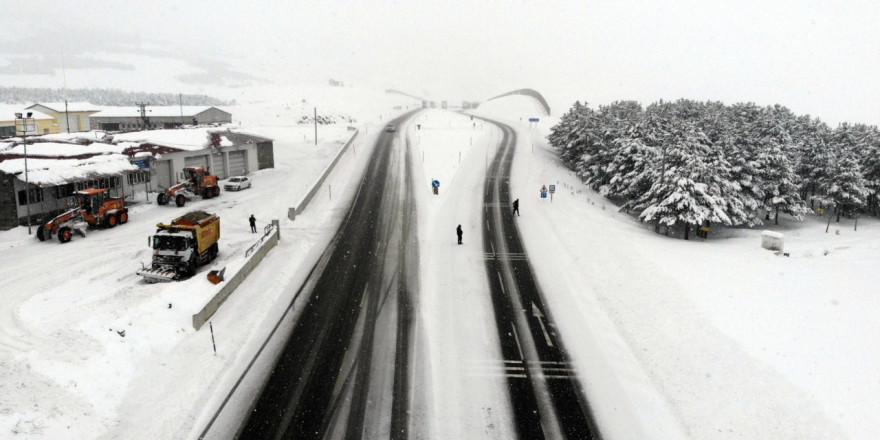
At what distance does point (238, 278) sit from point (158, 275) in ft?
12.0

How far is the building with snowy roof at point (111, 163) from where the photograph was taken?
31250mm

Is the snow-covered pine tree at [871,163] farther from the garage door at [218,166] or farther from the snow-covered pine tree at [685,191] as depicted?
the garage door at [218,166]

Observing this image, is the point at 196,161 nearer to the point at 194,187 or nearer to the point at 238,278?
the point at 194,187

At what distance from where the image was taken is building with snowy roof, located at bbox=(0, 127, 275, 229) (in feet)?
103

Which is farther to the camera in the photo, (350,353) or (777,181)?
(777,181)

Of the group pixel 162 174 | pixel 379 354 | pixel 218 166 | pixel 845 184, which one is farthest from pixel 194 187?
pixel 845 184

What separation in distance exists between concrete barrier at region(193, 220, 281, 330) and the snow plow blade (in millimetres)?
2807

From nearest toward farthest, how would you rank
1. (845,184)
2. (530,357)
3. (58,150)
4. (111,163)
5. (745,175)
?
1. (530,357)
2. (111,163)
3. (58,150)
4. (745,175)
5. (845,184)

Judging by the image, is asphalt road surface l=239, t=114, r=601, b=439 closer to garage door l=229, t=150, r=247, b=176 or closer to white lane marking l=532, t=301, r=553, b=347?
white lane marking l=532, t=301, r=553, b=347

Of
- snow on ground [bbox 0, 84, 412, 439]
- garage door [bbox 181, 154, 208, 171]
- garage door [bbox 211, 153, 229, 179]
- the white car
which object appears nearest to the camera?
snow on ground [bbox 0, 84, 412, 439]

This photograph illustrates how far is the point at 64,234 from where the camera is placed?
94.1 feet

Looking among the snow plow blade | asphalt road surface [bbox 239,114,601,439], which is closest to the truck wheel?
the snow plow blade

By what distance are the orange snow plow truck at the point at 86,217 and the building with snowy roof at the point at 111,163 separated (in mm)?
1878

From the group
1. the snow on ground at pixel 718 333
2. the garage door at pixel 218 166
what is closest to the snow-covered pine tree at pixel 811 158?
the snow on ground at pixel 718 333
